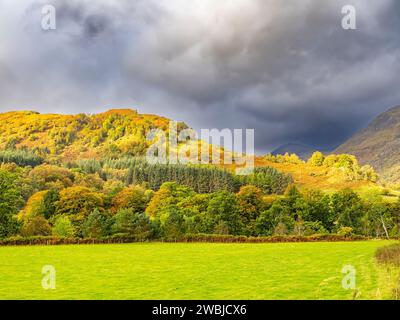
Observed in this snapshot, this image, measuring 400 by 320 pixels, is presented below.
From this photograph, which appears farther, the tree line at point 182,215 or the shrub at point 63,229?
the shrub at point 63,229

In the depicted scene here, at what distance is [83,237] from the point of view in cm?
7550

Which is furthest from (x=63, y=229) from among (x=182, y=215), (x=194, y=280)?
(x=194, y=280)

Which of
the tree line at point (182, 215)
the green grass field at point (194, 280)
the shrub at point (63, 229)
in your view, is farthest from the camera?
the shrub at point (63, 229)

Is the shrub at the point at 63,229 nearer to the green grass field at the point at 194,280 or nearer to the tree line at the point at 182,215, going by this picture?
the tree line at the point at 182,215

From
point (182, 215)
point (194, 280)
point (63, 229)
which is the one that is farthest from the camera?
point (182, 215)

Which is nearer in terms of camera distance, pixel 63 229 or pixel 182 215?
pixel 63 229

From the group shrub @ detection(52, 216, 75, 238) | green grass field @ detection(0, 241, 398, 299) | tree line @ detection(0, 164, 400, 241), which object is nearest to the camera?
green grass field @ detection(0, 241, 398, 299)

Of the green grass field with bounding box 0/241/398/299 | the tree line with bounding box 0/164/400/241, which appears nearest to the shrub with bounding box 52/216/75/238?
the tree line with bounding box 0/164/400/241

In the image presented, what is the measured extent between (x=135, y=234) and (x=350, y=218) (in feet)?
171

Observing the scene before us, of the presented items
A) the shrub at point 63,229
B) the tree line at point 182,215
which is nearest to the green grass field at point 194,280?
the tree line at point 182,215

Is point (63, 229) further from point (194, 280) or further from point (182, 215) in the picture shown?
point (194, 280)

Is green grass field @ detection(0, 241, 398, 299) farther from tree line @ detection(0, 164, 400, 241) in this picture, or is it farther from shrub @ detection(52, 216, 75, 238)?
shrub @ detection(52, 216, 75, 238)

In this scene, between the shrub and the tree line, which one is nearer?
the tree line
